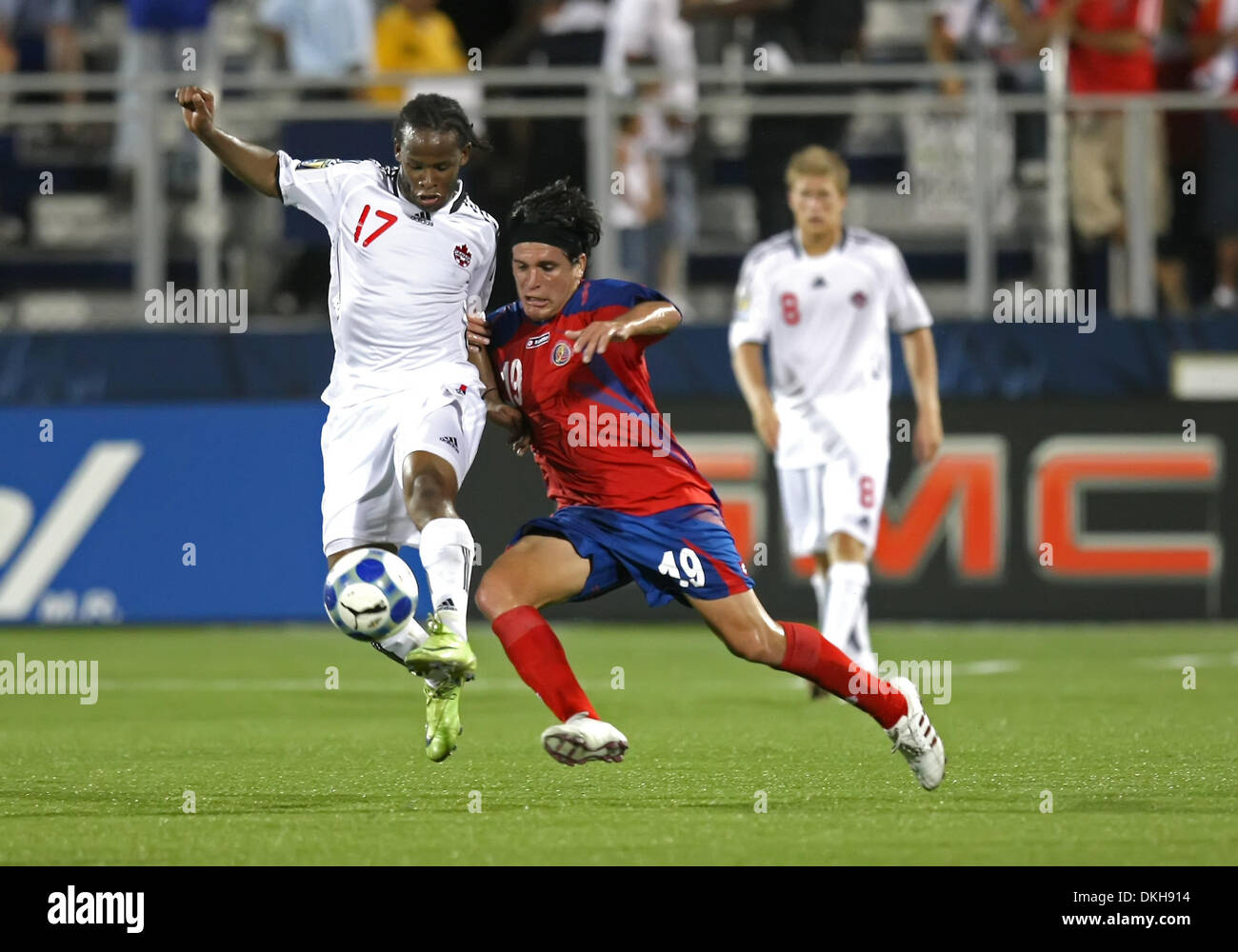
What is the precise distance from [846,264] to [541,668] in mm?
4055

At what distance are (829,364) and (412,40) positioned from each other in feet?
17.7

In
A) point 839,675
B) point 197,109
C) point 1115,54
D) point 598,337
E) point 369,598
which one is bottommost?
point 839,675

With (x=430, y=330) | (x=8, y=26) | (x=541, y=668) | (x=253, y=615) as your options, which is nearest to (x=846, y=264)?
(x=430, y=330)

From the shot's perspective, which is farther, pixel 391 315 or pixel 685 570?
pixel 391 315

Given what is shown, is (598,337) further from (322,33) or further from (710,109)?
(322,33)

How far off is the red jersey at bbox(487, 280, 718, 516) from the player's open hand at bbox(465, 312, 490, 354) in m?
0.08

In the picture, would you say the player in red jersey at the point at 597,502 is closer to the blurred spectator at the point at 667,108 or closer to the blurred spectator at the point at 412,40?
the blurred spectator at the point at 667,108

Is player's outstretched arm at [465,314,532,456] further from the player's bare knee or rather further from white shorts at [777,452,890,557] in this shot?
white shorts at [777,452,890,557]

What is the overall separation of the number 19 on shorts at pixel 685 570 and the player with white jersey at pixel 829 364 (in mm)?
3199

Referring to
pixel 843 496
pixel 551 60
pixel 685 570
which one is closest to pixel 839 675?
pixel 685 570

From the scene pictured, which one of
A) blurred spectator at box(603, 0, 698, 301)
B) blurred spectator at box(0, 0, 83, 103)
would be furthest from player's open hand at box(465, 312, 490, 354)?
blurred spectator at box(0, 0, 83, 103)
